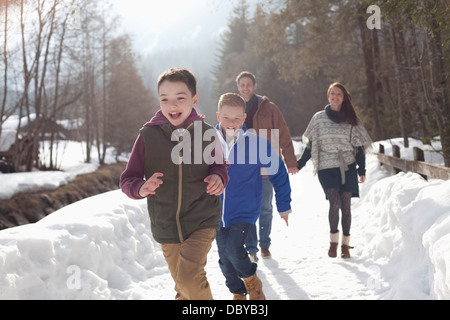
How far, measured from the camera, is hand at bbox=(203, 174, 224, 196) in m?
2.82

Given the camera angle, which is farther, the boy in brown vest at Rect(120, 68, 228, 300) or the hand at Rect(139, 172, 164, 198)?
the boy in brown vest at Rect(120, 68, 228, 300)

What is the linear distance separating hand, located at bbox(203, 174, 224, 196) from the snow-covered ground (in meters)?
1.85

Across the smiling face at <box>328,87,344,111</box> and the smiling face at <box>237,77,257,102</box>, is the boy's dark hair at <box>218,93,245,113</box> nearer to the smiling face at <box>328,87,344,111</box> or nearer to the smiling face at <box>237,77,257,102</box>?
the smiling face at <box>237,77,257,102</box>

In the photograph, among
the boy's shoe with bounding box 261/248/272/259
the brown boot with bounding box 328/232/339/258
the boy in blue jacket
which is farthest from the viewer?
the boy's shoe with bounding box 261/248/272/259

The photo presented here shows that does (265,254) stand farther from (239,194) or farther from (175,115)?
(175,115)

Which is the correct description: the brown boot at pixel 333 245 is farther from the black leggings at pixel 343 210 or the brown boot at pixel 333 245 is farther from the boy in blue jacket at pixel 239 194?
the boy in blue jacket at pixel 239 194

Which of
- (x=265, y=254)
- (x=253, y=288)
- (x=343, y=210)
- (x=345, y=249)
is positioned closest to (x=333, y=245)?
(x=345, y=249)

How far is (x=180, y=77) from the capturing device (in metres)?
2.93

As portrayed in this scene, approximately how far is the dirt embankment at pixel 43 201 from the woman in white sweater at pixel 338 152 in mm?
9775

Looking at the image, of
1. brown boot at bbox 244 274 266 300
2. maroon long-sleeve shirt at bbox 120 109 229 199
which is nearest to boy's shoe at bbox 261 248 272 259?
brown boot at bbox 244 274 266 300

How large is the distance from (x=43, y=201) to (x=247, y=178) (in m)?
12.3

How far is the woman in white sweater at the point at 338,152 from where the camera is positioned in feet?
18.7
